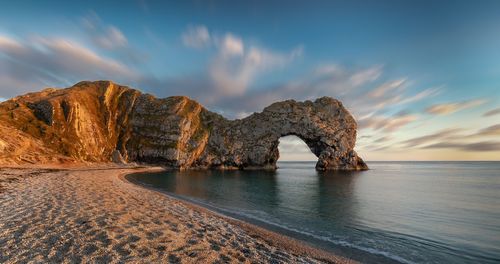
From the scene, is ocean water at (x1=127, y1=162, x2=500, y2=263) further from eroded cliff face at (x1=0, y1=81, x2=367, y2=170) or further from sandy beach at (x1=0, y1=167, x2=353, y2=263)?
eroded cliff face at (x1=0, y1=81, x2=367, y2=170)

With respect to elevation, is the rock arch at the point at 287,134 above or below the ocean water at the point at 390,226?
above

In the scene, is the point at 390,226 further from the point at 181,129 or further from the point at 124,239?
the point at 181,129

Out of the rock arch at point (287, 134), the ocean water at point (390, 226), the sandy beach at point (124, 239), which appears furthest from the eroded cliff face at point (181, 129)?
the sandy beach at point (124, 239)

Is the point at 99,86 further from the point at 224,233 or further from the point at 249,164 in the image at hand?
the point at 224,233

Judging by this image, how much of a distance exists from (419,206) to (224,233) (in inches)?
1226

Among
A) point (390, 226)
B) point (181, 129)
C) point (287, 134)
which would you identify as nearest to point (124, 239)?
point (390, 226)

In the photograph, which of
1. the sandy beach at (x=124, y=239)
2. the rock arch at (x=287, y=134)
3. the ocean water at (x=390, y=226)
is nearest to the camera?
the sandy beach at (x=124, y=239)

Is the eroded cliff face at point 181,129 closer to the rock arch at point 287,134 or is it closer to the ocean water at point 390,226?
the rock arch at point 287,134

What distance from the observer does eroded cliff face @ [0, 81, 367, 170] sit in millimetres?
117375

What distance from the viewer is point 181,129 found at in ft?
469

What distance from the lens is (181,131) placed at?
142 metres

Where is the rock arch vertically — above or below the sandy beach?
above

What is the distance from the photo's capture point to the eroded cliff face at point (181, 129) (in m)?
117

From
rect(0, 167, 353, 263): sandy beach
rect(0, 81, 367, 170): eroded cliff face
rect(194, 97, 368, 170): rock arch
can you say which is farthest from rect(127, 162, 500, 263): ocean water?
rect(0, 81, 367, 170): eroded cliff face
